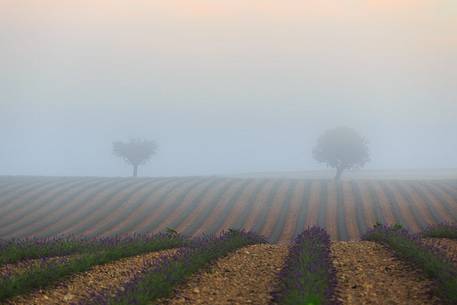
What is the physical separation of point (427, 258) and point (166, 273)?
6.45 m

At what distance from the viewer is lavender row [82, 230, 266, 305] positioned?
853cm

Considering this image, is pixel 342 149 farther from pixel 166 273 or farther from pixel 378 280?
pixel 166 273

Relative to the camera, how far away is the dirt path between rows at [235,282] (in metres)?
9.49

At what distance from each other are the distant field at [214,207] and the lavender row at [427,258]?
44.7 feet

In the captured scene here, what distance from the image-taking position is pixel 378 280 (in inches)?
430

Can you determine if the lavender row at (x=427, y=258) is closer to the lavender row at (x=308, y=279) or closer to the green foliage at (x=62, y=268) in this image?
the lavender row at (x=308, y=279)

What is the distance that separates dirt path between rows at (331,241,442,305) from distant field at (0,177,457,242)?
16.2 meters

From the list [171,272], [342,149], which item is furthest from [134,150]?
[171,272]

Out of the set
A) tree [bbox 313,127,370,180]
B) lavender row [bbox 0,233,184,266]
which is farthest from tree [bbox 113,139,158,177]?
lavender row [bbox 0,233,184,266]

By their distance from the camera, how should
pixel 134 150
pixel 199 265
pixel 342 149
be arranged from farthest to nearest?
pixel 134 150
pixel 342 149
pixel 199 265

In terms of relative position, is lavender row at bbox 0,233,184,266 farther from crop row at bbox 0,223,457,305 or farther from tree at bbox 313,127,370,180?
tree at bbox 313,127,370,180

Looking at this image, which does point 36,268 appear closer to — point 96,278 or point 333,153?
point 96,278

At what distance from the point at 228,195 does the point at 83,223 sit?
14.6 meters

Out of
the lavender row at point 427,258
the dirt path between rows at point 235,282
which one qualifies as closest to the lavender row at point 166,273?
the dirt path between rows at point 235,282
